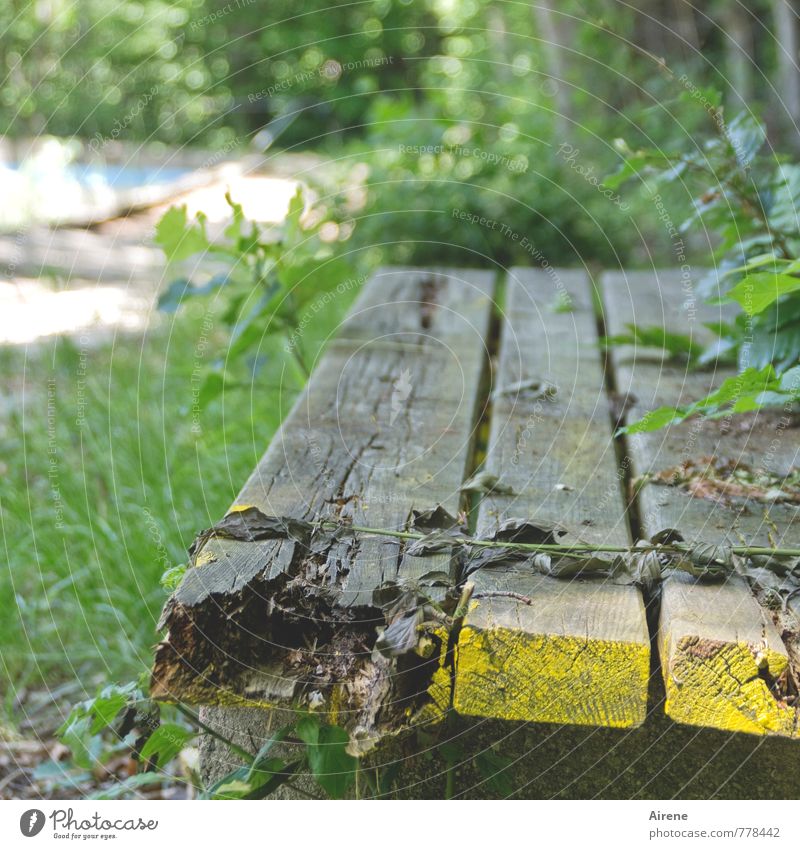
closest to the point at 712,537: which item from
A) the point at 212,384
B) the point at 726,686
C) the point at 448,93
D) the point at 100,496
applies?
the point at 726,686

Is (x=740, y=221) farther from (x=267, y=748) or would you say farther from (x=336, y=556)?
(x=267, y=748)

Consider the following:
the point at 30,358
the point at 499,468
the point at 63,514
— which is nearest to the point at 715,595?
the point at 499,468

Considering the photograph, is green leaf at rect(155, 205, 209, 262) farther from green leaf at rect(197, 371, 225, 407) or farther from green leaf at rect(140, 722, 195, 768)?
green leaf at rect(140, 722, 195, 768)

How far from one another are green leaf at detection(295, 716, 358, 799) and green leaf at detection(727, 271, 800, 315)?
2.33ft

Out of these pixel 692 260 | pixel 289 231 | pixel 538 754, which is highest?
pixel 692 260

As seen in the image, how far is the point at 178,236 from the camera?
72.3 inches

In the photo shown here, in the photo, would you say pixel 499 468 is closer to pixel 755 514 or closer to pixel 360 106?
pixel 755 514

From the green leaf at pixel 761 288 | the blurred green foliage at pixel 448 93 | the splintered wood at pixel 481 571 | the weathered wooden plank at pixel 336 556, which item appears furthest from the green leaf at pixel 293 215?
the green leaf at pixel 761 288

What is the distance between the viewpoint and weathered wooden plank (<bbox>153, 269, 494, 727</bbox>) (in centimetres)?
93

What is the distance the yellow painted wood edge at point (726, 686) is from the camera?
2.85 ft

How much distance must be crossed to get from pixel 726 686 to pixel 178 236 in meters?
1.33

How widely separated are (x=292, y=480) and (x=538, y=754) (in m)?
0.45

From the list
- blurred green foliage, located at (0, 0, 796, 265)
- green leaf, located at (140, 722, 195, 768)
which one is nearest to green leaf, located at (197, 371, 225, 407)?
blurred green foliage, located at (0, 0, 796, 265)

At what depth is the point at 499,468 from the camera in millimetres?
1310
